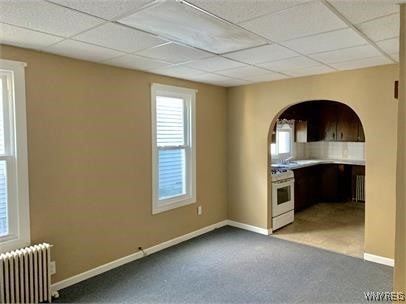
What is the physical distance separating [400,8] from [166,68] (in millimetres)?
2295

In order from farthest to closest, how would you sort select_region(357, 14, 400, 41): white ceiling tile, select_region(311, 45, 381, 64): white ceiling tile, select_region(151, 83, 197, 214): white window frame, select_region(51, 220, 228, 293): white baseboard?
select_region(151, 83, 197, 214): white window frame → select_region(51, 220, 228, 293): white baseboard → select_region(311, 45, 381, 64): white ceiling tile → select_region(357, 14, 400, 41): white ceiling tile

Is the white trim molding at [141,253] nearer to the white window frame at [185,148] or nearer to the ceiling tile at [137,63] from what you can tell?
the white window frame at [185,148]

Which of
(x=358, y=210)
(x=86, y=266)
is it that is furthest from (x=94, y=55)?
(x=358, y=210)

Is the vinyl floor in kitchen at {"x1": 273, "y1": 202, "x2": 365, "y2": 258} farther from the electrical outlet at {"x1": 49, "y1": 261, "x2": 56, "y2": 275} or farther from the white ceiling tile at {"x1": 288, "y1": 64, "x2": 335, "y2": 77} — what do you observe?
the electrical outlet at {"x1": 49, "y1": 261, "x2": 56, "y2": 275}

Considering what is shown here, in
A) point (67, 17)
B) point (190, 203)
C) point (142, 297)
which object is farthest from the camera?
point (190, 203)

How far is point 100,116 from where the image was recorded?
3201 mm

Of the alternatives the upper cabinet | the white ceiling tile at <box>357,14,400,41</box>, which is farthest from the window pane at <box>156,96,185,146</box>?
the upper cabinet

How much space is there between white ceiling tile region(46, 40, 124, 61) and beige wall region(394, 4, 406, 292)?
87.4 inches

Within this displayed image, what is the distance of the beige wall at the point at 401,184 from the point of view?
171cm

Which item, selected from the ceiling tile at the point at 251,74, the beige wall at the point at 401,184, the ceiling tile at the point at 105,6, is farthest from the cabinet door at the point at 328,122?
the ceiling tile at the point at 105,6

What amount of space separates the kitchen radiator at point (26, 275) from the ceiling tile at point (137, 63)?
1.89 meters

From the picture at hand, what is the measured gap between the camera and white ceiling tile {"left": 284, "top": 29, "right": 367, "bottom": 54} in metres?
2.28

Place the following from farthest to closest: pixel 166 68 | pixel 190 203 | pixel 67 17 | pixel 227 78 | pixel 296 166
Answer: pixel 296 166 < pixel 190 203 < pixel 227 78 < pixel 166 68 < pixel 67 17

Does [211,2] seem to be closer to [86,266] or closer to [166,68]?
[166,68]
